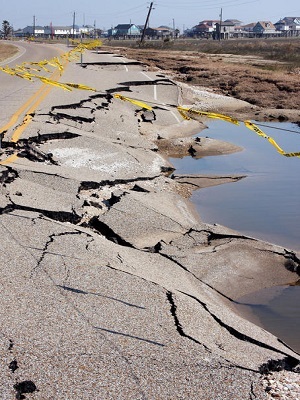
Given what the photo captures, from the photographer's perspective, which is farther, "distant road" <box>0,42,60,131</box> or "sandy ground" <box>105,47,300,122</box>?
"sandy ground" <box>105,47,300,122</box>

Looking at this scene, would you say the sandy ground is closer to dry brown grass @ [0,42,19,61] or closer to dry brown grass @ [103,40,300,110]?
dry brown grass @ [103,40,300,110]

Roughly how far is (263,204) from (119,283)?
20.3 ft

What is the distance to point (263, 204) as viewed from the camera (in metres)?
11.3

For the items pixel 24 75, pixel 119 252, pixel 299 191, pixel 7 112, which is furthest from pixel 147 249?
pixel 24 75

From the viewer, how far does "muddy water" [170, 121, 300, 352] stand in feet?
21.9

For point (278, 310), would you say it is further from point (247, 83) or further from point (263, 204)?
point (247, 83)

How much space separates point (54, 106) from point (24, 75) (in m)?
11.5

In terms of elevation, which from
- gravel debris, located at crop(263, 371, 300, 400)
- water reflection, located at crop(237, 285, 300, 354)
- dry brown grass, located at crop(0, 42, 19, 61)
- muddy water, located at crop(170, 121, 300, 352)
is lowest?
water reflection, located at crop(237, 285, 300, 354)

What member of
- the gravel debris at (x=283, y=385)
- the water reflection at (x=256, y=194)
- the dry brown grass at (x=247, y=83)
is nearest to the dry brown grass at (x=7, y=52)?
the dry brown grass at (x=247, y=83)

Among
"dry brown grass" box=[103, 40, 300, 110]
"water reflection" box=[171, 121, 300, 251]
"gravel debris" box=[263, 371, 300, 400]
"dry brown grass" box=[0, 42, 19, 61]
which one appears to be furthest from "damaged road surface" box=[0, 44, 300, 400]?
"dry brown grass" box=[0, 42, 19, 61]

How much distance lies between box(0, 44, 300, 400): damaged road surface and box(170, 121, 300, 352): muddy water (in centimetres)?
34

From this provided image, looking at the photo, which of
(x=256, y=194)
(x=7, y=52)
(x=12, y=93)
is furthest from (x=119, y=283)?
(x=7, y=52)

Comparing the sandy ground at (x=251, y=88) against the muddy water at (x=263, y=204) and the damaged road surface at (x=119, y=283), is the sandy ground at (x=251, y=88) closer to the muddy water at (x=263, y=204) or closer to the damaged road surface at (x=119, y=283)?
the muddy water at (x=263, y=204)

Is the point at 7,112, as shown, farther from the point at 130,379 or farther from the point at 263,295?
the point at 130,379
